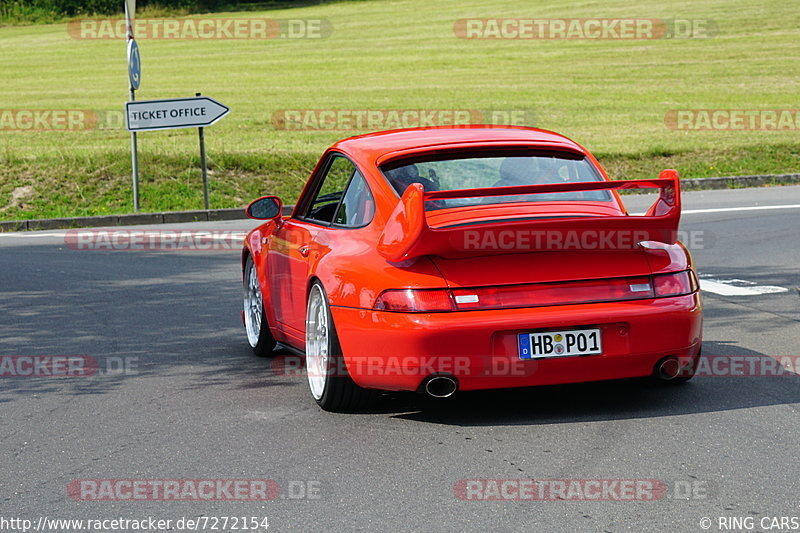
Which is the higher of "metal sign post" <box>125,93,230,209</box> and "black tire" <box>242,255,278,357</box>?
"black tire" <box>242,255,278,357</box>

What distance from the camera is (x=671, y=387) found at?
6.80m

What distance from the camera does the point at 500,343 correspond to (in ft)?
19.1

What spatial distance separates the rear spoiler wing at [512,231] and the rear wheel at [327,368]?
0.60m

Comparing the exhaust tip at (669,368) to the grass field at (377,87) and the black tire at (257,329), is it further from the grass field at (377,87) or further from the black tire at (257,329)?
the grass field at (377,87)

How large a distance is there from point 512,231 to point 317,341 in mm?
1423
